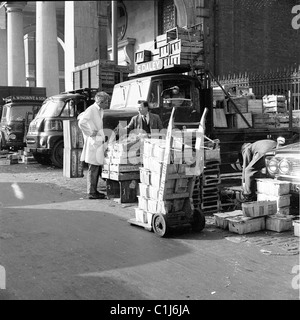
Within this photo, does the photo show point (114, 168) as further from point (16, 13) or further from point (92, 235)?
point (16, 13)

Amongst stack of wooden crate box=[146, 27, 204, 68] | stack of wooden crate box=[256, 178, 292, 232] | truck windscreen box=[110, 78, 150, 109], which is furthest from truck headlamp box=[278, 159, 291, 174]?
stack of wooden crate box=[146, 27, 204, 68]

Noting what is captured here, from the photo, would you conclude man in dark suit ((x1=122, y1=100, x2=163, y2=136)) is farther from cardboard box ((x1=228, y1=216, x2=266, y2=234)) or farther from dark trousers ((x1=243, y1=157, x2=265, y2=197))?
cardboard box ((x1=228, y1=216, x2=266, y2=234))

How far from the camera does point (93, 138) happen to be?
8992mm

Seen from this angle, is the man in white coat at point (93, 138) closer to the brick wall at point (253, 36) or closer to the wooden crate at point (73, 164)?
the wooden crate at point (73, 164)

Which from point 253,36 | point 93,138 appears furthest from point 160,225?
point 253,36

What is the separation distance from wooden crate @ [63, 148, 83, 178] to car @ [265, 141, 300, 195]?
5.64 meters

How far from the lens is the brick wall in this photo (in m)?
22.2

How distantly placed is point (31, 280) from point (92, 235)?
6.03 feet

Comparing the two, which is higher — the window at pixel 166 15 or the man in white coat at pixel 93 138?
the window at pixel 166 15

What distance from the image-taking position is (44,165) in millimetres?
16547

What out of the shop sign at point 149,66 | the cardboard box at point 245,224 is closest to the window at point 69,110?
the shop sign at point 149,66

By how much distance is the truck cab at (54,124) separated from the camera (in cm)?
1498

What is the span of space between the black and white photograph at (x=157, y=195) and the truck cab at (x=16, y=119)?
0.78 m
